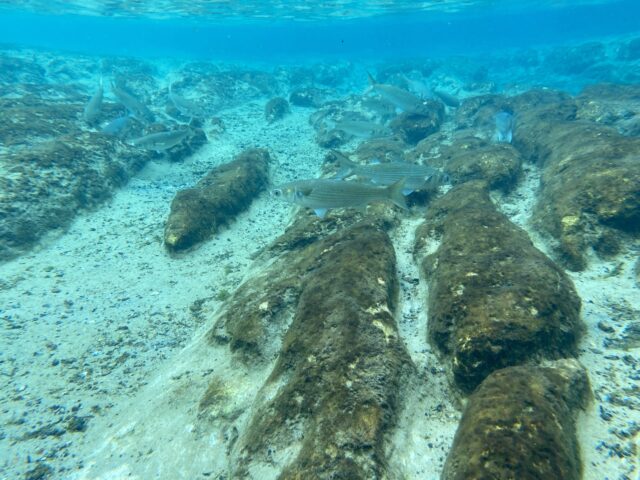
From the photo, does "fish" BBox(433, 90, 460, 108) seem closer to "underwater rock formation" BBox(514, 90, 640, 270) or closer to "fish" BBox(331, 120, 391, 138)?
"fish" BBox(331, 120, 391, 138)

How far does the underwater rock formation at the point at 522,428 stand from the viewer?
1977mm

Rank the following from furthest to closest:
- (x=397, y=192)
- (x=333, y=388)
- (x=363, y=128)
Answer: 1. (x=363, y=128)
2. (x=397, y=192)
3. (x=333, y=388)

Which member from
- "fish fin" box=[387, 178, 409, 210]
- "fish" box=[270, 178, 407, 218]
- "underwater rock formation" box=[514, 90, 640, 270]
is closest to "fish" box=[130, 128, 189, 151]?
"fish" box=[270, 178, 407, 218]

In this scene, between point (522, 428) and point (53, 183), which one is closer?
point (522, 428)

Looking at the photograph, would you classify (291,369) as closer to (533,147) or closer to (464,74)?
(533,147)

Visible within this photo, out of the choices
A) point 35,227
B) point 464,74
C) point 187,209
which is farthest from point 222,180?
point 464,74

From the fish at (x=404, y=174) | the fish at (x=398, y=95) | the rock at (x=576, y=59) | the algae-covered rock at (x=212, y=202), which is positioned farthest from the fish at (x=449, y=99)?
the rock at (x=576, y=59)

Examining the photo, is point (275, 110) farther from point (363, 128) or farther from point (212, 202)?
point (212, 202)

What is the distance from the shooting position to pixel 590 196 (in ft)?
16.6

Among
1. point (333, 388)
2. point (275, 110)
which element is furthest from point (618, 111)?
point (275, 110)

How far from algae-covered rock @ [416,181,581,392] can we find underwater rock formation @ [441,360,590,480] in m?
0.32

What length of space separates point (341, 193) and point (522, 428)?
10.8 feet

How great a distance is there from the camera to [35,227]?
667 cm

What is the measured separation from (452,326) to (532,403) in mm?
1125
